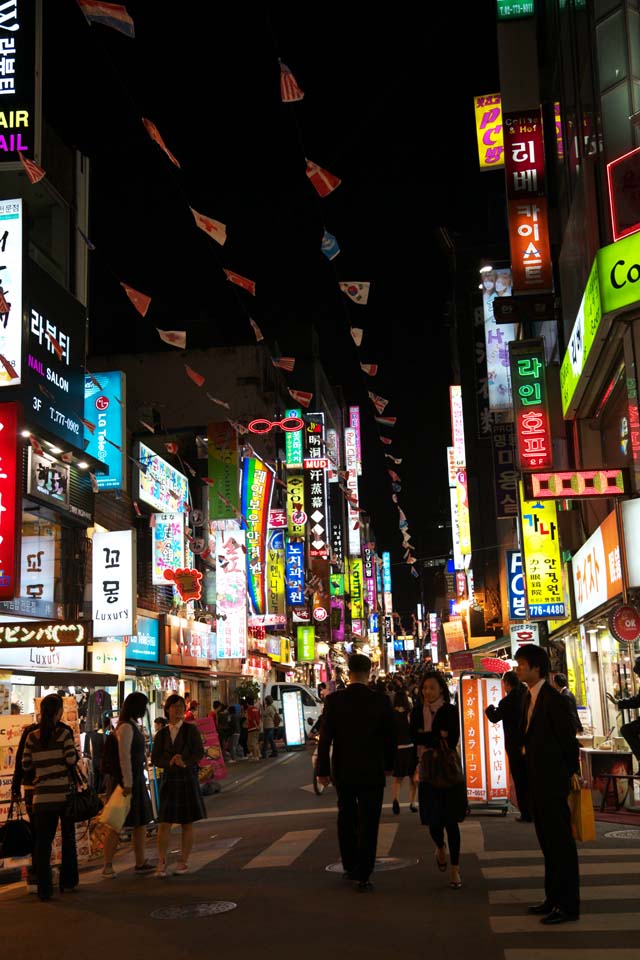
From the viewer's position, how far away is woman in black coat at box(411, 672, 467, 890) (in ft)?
27.5

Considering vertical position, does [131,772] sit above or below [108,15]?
below

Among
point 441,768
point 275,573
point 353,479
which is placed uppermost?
point 353,479

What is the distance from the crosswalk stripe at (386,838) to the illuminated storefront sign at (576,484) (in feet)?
18.0

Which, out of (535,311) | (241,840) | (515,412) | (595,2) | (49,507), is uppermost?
(595,2)

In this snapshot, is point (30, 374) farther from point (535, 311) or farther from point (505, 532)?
point (505, 532)

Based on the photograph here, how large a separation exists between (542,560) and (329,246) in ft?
30.0

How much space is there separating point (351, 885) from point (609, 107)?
36.7 feet

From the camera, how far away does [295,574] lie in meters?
49.3

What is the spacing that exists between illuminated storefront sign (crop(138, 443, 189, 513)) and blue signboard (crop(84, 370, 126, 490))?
4054 mm

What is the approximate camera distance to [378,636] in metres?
120

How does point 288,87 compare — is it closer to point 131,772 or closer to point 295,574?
point 131,772

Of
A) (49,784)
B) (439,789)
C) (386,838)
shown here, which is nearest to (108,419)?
(386,838)

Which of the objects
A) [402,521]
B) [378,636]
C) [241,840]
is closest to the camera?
[241,840]

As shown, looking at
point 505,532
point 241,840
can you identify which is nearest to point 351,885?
point 241,840
